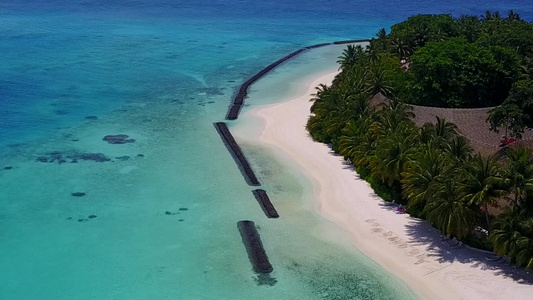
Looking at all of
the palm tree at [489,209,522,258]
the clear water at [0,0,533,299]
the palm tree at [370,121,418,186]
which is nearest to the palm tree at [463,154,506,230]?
the palm tree at [489,209,522,258]

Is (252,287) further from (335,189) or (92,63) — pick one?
(92,63)

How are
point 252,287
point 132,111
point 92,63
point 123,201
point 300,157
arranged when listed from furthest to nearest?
point 92,63, point 132,111, point 300,157, point 123,201, point 252,287

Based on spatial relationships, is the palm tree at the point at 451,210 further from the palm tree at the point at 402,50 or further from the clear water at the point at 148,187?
the palm tree at the point at 402,50

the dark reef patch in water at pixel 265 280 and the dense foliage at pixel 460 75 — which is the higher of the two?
the dense foliage at pixel 460 75

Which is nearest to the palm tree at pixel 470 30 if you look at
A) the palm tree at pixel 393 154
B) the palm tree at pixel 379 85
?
the palm tree at pixel 379 85

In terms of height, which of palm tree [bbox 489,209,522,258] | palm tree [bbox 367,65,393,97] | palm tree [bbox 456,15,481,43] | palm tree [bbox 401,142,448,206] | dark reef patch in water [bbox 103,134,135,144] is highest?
palm tree [bbox 456,15,481,43]

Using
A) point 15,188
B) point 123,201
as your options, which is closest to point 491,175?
point 123,201

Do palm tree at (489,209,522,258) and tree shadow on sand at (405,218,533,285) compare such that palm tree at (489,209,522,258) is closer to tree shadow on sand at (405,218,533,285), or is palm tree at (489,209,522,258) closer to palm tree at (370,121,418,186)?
tree shadow on sand at (405,218,533,285)
